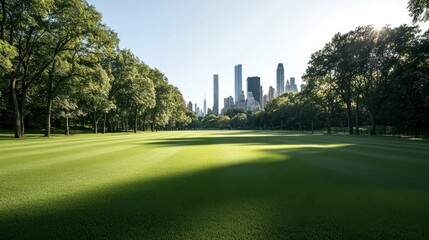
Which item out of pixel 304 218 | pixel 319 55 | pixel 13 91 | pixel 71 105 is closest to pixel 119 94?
pixel 71 105

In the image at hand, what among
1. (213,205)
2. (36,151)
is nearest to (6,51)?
(36,151)

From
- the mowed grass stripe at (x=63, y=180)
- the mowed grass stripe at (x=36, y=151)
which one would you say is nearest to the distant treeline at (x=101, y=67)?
the mowed grass stripe at (x=36, y=151)

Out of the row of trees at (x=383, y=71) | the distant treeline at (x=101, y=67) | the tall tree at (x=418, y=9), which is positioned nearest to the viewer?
the tall tree at (x=418, y=9)

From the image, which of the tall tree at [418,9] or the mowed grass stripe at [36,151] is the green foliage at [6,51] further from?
the tall tree at [418,9]

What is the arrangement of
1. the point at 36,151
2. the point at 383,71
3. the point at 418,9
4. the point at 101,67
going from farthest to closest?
the point at 383,71 < the point at 101,67 < the point at 418,9 < the point at 36,151

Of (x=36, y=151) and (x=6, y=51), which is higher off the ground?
(x=6, y=51)

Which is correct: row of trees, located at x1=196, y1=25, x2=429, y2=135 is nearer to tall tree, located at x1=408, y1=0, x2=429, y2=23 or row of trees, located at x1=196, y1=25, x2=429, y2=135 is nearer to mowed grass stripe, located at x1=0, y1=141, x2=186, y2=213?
tall tree, located at x1=408, y1=0, x2=429, y2=23

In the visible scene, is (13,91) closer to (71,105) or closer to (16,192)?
(71,105)

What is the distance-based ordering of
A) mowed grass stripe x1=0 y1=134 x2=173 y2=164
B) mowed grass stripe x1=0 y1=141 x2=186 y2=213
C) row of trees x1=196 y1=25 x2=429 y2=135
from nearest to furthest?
mowed grass stripe x1=0 y1=141 x2=186 y2=213, mowed grass stripe x1=0 y1=134 x2=173 y2=164, row of trees x1=196 y1=25 x2=429 y2=135

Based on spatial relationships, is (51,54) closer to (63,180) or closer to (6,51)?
(6,51)

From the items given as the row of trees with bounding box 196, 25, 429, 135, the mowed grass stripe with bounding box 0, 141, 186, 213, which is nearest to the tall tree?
the row of trees with bounding box 196, 25, 429, 135

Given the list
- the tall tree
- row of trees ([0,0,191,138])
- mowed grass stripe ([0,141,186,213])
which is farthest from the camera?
row of trees ([0,0,191,138])
